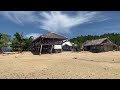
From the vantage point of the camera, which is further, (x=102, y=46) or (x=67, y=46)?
(x=67, y=46)

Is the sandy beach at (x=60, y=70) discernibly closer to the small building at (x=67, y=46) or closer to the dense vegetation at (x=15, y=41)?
the dense vegetation at (x=15, y=41)

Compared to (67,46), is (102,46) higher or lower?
lower

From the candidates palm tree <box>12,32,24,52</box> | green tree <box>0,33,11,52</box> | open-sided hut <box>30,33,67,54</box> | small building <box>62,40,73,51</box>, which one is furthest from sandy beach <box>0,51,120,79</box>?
small building <box>62,40,73,51</box>

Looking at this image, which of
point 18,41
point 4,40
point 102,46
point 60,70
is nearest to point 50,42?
point 18,41

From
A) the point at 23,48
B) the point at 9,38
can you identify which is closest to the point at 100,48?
the point at 23,48

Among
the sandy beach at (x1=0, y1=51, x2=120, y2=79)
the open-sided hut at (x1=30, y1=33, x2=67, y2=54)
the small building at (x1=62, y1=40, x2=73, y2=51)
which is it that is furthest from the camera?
the small building at (x1=62, y1=40, x2=73, y2=51)

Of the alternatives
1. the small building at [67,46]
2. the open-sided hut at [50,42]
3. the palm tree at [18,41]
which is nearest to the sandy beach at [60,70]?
the open-sided hut at [50,42]

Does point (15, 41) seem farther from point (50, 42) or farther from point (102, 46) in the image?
point (102, 46)

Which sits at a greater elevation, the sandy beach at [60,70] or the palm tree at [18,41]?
the palm tree at [18,41]

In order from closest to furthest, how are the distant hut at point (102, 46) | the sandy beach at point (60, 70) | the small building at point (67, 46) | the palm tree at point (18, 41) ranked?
the sandy beach at point (60, 70) → the palm tree at point (18, 41) → the distant hut at point (102, 46) → the small building at point (67, 46)

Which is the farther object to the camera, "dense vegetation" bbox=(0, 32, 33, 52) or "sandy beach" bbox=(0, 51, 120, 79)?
"dense vegetation" bbox=(0, 32, 33, 52)

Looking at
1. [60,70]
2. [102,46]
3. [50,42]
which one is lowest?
[60,70]

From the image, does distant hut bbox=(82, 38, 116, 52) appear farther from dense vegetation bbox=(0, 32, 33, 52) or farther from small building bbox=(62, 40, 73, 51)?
dense vegetation bbox=(0, 32, 33, 52)
